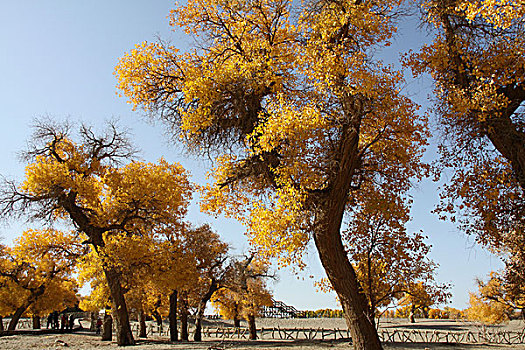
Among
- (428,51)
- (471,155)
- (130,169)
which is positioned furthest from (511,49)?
(130,169)

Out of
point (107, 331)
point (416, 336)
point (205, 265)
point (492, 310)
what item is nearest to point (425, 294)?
point (205, 265)

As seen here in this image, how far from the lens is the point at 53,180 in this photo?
15477 millimetres

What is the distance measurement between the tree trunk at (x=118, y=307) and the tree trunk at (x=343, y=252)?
38.4 feet

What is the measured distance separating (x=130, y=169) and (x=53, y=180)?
3172mm

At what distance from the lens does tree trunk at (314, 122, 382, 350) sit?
727 cm

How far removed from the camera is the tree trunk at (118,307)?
1611 cm

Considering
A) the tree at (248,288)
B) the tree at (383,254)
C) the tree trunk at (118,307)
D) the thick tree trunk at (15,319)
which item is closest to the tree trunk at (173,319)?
the tree at (248,288)

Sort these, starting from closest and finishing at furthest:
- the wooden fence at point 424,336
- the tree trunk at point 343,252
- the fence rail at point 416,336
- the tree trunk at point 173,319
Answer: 1. the tree trunk at point 343,252
2. the tree trunk at point 173,319
3. the wooden fence at point 424,336
4. the fence rail at point 416,336

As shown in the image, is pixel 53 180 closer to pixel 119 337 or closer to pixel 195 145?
pixel 119 337

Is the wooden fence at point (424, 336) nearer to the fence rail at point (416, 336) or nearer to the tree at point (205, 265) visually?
the fence rail at point (416, 336)

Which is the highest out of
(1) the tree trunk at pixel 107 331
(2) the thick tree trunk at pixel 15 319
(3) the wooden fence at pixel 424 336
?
(2) the thick tree trunk at pixel 15 319

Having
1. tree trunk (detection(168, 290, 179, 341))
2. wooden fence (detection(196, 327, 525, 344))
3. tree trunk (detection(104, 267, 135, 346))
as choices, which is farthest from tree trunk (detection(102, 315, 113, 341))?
wooden fence (detection(196, 327, 525, 344))

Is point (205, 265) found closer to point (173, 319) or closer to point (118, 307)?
point (173, 319)

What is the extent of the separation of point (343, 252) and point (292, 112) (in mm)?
3146
